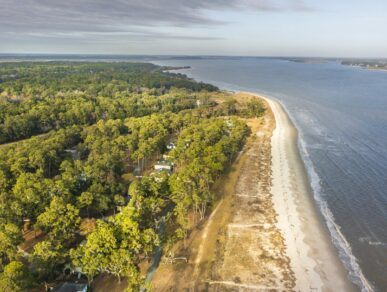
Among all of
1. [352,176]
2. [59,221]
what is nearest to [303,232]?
[352,176]

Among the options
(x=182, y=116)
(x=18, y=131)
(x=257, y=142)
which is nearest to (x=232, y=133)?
(x=257, y=142)

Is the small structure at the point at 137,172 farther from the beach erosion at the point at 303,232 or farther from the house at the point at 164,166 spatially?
the beach erosion at the point at 303,232

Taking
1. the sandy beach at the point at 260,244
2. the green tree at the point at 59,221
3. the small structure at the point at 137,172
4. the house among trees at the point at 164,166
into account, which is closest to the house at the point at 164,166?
the house among trees at the point at 164,166

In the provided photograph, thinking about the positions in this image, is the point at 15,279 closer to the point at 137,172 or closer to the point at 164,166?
the point at 137,172

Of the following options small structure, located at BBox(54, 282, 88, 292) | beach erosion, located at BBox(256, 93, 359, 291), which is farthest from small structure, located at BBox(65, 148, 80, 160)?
beach erosion, located at BBox(256, 93, 359, 291)

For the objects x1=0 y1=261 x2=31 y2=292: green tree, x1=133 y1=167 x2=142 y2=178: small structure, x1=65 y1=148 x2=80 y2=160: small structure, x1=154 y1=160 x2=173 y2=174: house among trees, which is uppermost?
x1=0 y1=261 x2=31 y2=292: green tree

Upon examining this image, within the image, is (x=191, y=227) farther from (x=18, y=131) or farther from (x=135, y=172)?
(x=18, y=131)

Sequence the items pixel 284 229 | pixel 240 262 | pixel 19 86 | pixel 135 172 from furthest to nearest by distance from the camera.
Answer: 1. pixel 19 86
2. pixel 135 172
3. pixel 284 229
4. pixel 240 262

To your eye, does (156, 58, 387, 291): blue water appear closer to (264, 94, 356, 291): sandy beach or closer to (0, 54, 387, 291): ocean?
(0, 54, 387, 291): ocean
